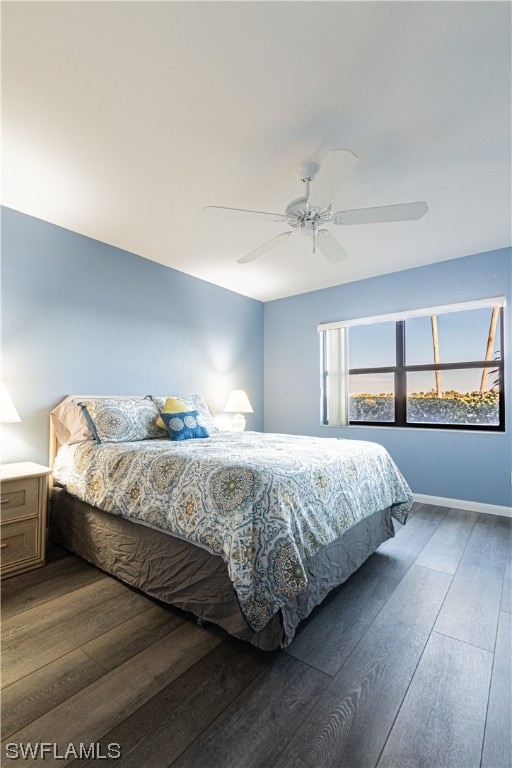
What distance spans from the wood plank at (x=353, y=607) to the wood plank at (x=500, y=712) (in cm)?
51

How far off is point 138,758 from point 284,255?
3461 mm

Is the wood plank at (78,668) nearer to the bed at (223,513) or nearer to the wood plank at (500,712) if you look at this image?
the bed at (223,513)

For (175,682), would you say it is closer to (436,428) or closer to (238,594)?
(238,594)

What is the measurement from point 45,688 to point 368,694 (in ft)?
3.99

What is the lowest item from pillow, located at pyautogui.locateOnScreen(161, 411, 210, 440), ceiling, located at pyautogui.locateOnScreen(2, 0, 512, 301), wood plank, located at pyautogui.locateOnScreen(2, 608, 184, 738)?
wood plank, located at pyautogui.locateOnScreen(2, 608, 184, 738)

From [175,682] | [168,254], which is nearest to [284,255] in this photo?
[168,254]

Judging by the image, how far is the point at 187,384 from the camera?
3984mm

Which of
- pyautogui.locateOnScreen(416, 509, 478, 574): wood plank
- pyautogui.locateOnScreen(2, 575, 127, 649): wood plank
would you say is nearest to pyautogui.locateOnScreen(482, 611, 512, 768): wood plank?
pyautogui.locateOnScreen(416, 509, 478, 574): wood plank

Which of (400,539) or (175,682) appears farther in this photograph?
(400,539)

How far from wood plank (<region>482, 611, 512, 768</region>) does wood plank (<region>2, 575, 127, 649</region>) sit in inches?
69.0

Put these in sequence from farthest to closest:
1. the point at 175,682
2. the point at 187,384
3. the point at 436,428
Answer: the point at 187,384, the point at 436,428, the point at 175,682

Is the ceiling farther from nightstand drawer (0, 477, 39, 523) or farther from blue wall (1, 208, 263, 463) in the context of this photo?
nightstand drawer (0, 477, 39, 523)

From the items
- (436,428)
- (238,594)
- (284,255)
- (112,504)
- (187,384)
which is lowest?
(238,594)

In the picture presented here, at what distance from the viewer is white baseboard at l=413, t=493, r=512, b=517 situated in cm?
326
